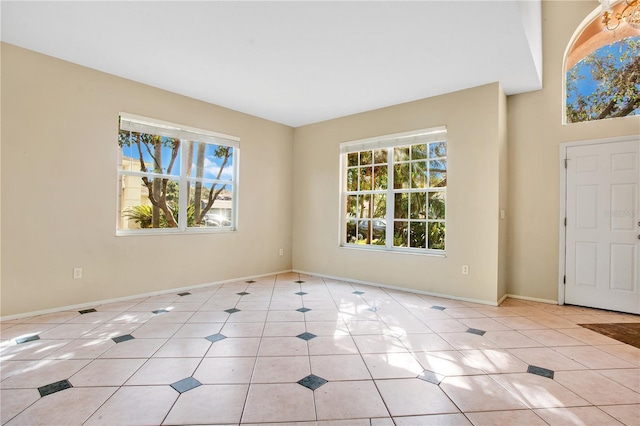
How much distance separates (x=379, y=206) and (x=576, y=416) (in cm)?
335

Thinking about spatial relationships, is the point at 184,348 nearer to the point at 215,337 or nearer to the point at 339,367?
the point at 215,337

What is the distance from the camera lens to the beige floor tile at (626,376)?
6.27 feet

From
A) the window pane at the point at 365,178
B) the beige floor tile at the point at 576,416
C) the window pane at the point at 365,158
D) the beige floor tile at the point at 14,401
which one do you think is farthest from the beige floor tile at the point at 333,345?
the window pane at the point at 365,158

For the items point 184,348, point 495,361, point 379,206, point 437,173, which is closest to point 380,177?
point 379,206

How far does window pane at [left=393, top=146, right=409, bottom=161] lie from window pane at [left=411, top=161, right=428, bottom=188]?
171 millimetres

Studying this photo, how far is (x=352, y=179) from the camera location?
5043mm

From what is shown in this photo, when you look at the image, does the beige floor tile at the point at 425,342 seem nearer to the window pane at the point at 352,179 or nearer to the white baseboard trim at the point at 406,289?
the white baseboard trim at the point at 406,289

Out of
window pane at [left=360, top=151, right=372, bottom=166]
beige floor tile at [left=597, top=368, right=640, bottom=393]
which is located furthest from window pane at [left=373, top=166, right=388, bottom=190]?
beige floor tile at [left=597, top=368, right=640, bottom=393]

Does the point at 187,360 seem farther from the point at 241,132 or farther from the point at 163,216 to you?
the point at 241,132

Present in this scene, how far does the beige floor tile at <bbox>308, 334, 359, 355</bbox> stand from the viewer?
7.72 feet

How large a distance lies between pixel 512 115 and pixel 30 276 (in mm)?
5877

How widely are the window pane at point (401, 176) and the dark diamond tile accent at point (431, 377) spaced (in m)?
2.85

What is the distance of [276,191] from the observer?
5383 mm

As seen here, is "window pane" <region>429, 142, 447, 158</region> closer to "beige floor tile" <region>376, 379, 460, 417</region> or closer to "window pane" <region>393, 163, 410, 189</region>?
"window pane" <region>393, 163, 410, 189</region>
